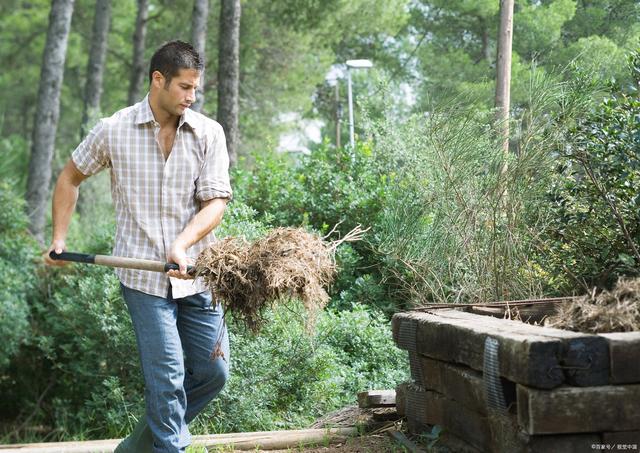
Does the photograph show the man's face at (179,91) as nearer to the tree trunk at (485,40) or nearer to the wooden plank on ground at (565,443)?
the wooden plank on ground at (565,443)

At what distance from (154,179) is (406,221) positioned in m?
2.35

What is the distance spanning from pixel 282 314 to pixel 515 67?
358 cm

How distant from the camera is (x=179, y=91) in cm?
434

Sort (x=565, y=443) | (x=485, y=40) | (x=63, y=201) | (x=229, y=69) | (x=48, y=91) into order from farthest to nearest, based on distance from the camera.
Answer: (x=48, y=91), (x=229, y=69), (x=485, y=40), (x=63, y=201), (x=565, y=443)

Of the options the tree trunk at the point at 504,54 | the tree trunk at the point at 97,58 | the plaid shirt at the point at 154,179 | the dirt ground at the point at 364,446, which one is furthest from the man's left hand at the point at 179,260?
the tree trunk at the point at 97,58

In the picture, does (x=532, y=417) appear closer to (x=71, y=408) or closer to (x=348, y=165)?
(x=348, y=165)

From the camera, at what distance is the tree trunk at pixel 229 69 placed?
1141 cm

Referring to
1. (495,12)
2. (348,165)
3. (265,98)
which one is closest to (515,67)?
(495,12)

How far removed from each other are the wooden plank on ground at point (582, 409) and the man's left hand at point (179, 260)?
5.30 feet

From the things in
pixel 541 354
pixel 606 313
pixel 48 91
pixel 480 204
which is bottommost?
pixel 541 354

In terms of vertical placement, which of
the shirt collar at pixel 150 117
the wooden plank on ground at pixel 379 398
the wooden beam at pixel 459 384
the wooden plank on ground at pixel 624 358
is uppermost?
the shirt collar at pixel 150 117

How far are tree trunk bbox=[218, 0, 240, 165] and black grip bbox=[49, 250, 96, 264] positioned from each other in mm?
6902

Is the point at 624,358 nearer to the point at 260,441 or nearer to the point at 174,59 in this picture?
→ the point at 174,59

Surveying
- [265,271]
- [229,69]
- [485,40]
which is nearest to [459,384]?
[265,271]
